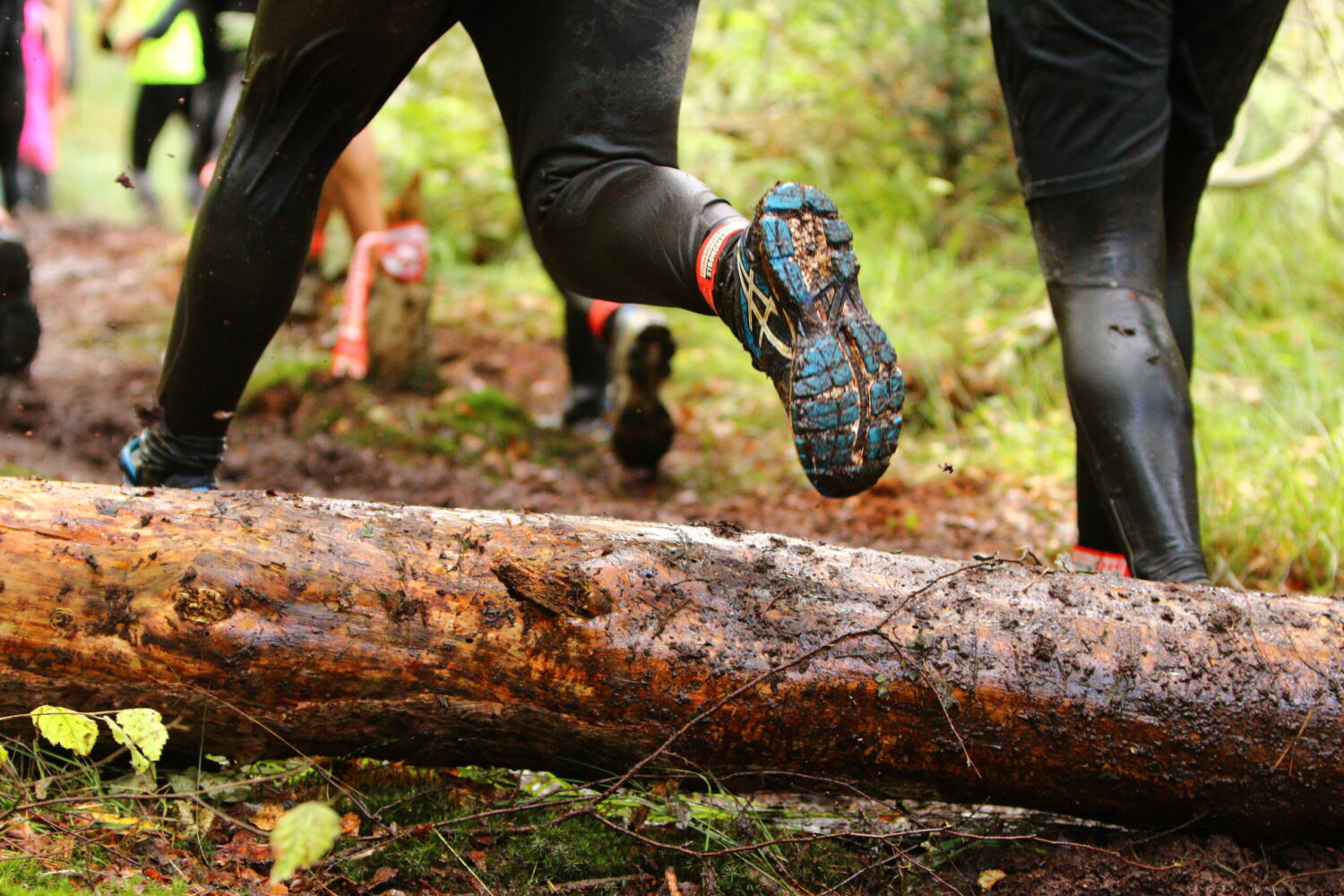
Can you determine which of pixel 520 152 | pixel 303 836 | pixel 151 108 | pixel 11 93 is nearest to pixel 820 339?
pixel 520 152

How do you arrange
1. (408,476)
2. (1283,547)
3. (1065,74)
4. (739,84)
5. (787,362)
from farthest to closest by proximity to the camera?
(739,84), (408,476), (1283,547), (1065,74), (787,362)

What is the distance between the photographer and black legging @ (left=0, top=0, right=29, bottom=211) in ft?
11.1

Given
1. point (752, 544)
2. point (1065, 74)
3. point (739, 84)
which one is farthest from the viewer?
point (739, 84)

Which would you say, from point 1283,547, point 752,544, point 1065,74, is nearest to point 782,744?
point 752,544

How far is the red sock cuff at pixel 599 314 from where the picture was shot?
4027 mm

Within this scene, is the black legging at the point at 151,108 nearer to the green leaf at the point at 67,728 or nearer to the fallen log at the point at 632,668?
the fallen log at the point at 632,668

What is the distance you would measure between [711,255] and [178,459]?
1168 millimetres

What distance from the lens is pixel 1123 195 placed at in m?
2.08

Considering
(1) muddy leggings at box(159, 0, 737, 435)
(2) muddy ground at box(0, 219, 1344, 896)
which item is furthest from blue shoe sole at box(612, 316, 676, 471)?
(1) muddy leggings at box(159, 0, 737, 435)

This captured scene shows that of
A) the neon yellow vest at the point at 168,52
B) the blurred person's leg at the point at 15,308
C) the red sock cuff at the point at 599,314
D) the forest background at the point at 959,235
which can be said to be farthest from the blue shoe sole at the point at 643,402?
the neon yellow vest at the point at 168,52

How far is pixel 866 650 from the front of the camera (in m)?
1.66

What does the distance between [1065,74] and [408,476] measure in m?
2.56

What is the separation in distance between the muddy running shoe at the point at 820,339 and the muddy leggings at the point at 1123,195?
649 mm

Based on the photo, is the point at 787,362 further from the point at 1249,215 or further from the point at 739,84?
the point at 739,84
